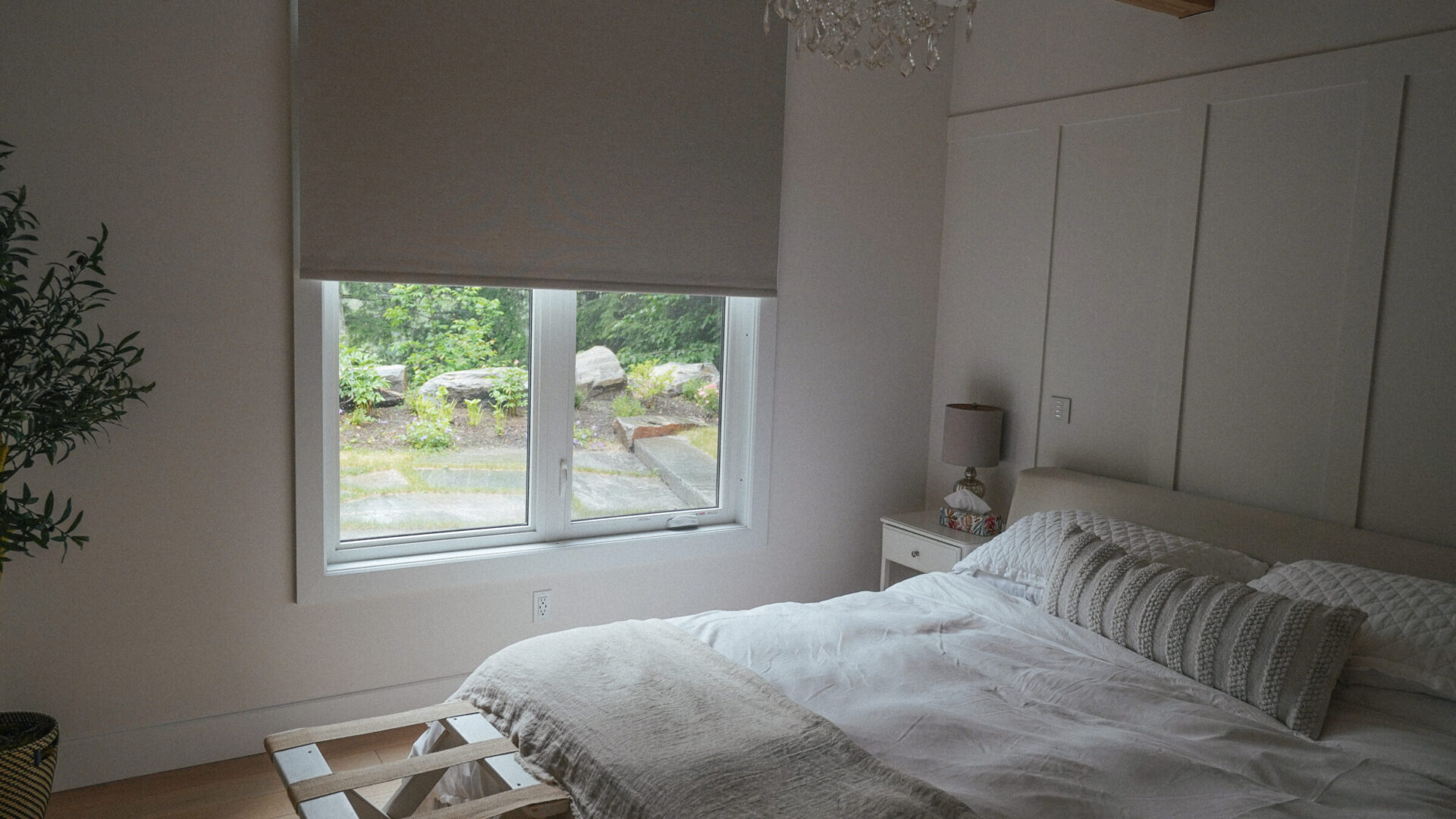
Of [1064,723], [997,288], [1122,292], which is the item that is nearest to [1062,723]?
[1064,723]

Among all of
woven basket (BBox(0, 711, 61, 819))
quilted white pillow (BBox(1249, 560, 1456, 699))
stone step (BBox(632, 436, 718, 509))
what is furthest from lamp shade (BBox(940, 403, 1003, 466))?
woven basket (BBox(0, 711, 61, 819))

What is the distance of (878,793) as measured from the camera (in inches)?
69.9

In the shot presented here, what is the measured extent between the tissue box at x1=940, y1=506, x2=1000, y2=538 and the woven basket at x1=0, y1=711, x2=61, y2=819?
292 cm

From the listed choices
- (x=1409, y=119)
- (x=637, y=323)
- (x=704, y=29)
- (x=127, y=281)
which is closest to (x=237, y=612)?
(x=127, y=281)

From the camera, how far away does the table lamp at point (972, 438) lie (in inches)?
146

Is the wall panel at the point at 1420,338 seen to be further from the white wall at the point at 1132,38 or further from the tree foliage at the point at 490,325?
the tree foliage at the point at 490,325

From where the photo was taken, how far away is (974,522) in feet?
12.1

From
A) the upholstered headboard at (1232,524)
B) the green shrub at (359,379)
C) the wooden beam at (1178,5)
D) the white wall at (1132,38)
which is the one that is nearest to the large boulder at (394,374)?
the green shrub at (359,379)

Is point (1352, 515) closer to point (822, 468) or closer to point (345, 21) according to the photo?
point (822, 468)

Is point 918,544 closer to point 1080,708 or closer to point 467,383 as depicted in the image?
point 1080,708

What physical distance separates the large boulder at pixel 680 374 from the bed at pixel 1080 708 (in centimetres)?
112

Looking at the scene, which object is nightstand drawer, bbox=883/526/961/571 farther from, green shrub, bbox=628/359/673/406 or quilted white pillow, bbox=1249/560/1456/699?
quilted white pillow, bbox=1249/560/1456/699

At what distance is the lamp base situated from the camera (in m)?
3.81

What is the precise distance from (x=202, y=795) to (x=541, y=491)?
4.40 ft
